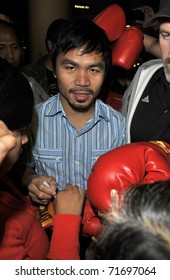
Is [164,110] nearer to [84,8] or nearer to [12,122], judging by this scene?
[12,122]

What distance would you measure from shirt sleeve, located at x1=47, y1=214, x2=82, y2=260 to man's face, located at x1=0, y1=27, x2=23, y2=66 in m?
1.93

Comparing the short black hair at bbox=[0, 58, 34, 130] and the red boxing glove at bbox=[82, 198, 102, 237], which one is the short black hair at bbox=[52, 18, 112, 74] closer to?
the short black hair at bbox=[0, 58, 34, 130]

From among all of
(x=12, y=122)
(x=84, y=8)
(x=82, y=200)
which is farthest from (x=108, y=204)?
(x=84, y=8)

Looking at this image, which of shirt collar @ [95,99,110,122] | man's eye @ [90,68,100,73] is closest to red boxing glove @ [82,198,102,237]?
shirt collar @ [95,99,110,122]

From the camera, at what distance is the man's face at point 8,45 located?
257 centimetres

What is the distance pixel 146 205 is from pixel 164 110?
3.10ft

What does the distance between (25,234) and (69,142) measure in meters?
0.62

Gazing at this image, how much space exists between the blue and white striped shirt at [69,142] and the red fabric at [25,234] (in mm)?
451

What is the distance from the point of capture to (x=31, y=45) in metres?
5.34

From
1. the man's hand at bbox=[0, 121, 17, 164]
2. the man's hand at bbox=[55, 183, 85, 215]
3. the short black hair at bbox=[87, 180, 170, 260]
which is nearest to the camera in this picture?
the short black hair at bbox=[87, 180, 170, 260]

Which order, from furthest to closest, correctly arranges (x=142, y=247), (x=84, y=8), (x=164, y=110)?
1. (x=84, y=8)
2. (x=164, y=110)
3. (x=142, y=247)

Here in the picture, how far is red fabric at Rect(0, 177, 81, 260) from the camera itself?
83cm

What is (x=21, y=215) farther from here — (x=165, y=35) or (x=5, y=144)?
(x=165, y=35)
